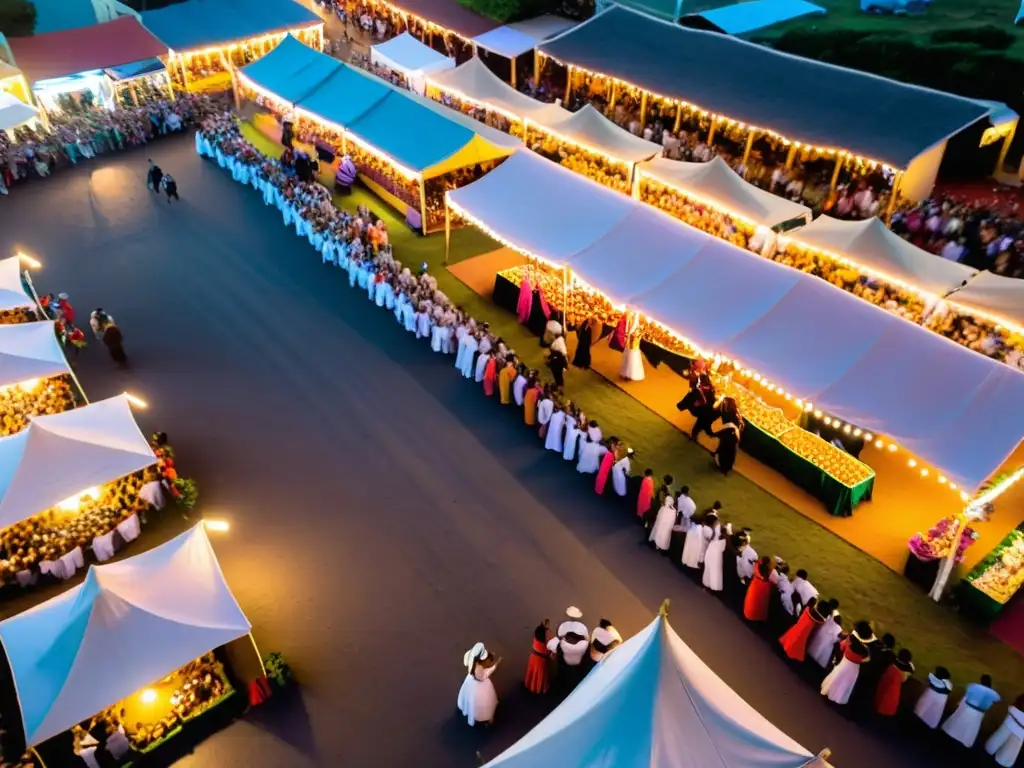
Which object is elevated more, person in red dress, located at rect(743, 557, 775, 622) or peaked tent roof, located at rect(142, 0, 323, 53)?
peaked tent roof, located at rect(142, 0, 323, 53)

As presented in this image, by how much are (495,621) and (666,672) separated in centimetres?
319

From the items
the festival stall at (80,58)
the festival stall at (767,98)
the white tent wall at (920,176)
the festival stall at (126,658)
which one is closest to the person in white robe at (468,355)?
the festival stall at (126,658)

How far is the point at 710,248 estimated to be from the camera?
1246 centimetres

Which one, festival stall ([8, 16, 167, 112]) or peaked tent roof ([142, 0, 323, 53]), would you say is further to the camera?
peaked tent roof ([142, 0, 323, 53])

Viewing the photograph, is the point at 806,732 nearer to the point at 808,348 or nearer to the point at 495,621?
the point at 495,621

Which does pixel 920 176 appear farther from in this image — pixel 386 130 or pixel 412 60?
pixel 412 60

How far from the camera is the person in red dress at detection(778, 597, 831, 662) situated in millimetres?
8422

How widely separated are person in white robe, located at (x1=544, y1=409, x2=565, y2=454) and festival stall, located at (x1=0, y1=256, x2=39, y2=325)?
9.25m

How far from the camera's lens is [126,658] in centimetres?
750

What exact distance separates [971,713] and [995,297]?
7251 millimetres

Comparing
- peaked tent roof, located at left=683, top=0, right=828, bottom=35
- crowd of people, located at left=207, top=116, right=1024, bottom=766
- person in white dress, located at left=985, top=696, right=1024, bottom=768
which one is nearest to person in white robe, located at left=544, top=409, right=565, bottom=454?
crowd of people, located at left=207, top=116, right=1024, bottom=766

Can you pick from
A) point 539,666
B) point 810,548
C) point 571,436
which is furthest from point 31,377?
point 810,548

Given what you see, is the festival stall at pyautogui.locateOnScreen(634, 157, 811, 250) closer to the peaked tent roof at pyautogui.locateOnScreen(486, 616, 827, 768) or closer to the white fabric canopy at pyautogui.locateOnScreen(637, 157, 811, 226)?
the white fabric canopy at pyautogui.locateOnScreen(637, 157, 811, 226)

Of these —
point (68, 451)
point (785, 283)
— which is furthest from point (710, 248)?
point (68, 451)
